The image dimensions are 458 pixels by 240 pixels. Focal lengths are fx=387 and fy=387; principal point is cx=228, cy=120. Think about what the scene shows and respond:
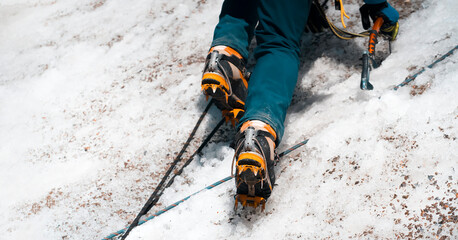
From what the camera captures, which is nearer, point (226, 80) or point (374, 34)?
point (226, 80)

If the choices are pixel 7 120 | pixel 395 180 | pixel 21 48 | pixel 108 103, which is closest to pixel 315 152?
pixel 395 180

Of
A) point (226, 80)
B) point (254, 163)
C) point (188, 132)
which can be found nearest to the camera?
point (254, 163)

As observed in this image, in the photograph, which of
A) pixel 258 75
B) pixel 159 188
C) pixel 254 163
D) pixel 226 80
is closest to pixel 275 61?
pixel 258 75

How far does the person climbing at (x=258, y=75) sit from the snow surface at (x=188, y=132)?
25 centimetres

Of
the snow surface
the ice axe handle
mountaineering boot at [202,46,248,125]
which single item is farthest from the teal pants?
the ice axe handle

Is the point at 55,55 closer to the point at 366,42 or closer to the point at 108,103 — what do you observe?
the point at 108,103

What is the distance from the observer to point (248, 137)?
5.96 feet

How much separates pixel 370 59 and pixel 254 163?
1.18 meters

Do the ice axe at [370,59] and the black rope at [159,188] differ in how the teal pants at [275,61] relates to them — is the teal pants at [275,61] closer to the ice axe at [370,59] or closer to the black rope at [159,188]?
Result: the ice axe at [370,59]

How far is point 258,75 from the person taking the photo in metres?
2.05

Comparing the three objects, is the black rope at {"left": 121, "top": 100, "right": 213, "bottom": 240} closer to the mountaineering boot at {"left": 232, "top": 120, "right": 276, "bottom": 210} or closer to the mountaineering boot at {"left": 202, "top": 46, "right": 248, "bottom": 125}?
the mountaineering boot at {"left": 202, "top": 46, "right": 248, "bottom": 125}

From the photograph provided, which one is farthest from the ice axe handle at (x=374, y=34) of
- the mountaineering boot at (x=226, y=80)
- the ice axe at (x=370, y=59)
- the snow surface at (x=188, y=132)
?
the mountaineering boot at (x=226, y=80)

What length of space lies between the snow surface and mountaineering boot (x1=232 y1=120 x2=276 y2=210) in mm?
115

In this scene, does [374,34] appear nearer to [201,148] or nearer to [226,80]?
[226,80]
